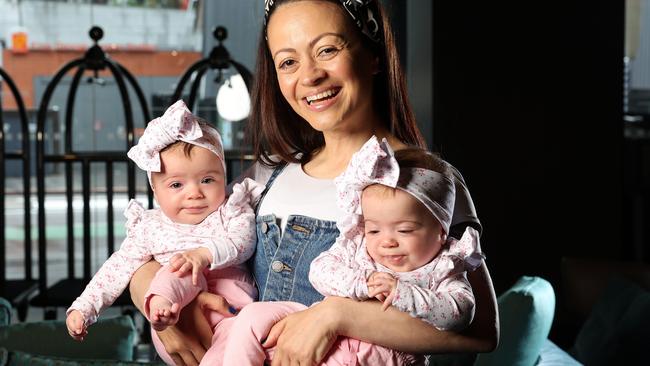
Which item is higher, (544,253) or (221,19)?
(221,19)

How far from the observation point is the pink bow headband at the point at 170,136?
6.27ft

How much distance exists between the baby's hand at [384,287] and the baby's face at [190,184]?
48 cm

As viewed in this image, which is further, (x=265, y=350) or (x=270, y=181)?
(x=270, y=181)

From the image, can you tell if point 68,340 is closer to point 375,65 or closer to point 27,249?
point 375,65

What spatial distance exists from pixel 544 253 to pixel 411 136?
2.97m

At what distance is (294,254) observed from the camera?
184 cm

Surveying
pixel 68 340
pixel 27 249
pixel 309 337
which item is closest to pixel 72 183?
pixel 27 249

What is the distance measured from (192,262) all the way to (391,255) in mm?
415

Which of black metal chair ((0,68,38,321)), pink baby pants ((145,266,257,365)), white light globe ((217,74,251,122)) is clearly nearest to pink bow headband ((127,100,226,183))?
pink baby pants ((145,266,257,365))

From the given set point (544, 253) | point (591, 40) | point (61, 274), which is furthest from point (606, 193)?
point (61, 274)

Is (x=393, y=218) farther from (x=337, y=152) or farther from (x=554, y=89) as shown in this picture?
(x=554, y=89)

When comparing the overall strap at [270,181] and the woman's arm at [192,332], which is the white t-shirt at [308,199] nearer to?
the overall strap at [270,181]

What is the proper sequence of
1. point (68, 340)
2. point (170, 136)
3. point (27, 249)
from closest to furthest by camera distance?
point (170, 136), point (68, 340), point (27, 249)

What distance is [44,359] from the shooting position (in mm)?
2506
